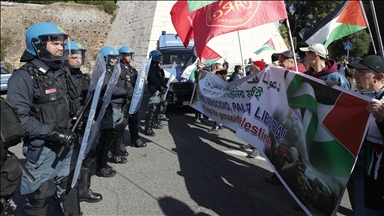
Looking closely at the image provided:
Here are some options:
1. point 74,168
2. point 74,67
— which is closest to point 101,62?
point 74,67

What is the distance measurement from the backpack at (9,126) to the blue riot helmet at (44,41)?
83 cm

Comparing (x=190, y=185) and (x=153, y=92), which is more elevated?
(x=153, y=92)

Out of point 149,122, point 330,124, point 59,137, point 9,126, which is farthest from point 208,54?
point 9,126

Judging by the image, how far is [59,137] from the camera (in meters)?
2.54

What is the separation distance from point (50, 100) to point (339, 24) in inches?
176

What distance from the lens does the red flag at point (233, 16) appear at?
411cm

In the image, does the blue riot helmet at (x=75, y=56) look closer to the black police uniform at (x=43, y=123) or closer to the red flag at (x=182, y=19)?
the black police uniform at (x=43, y=123)

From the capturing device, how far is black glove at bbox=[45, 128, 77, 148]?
2512mm

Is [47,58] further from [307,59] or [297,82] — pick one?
[307,59]

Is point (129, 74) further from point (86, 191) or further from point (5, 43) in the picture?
point (5, 43)

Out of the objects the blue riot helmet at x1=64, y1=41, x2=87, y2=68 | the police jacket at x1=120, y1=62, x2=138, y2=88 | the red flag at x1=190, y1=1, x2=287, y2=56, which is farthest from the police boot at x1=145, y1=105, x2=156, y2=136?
the blue riot helmet at x1=64, y1=41, x2=87, y2=68

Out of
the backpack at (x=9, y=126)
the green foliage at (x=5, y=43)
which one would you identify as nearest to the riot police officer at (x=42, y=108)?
the backpack at (x=9, y=126)

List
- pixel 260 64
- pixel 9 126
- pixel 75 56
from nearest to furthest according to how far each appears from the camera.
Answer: pixel 9 126 < pixel 75 56 < pixel 260 64

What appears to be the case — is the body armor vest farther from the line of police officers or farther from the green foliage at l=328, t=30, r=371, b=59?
the green foliage at l=328, t=30, r=371, b=59
